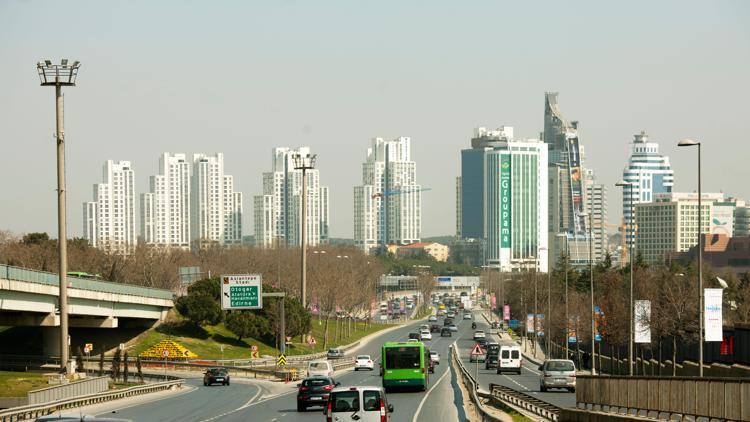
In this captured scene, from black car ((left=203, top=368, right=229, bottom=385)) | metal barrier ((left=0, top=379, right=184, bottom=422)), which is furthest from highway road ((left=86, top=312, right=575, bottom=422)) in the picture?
metal barrier ((left=0, top=379, right=184, bottom=422))

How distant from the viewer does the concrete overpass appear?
6838 centimetres

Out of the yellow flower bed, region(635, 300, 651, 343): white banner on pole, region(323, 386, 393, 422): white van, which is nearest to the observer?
region(323, 386, 393, 422): white van

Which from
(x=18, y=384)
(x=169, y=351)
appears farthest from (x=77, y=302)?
(x=18, y=384)

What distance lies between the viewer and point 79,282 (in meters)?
81.6

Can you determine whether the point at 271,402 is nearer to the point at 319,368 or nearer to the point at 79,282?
the point at 319,368

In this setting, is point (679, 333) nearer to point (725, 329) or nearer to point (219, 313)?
point (725, 329)

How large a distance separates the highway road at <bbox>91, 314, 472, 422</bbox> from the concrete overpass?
10872 mm

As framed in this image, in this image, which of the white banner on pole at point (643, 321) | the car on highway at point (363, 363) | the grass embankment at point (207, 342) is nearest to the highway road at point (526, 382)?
the white banner on pole at point (643, 321)

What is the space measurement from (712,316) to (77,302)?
50668 mm

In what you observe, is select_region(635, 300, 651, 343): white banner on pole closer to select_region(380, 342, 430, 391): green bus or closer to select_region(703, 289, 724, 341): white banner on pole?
select_region(380, 342, 430, 391): green bus

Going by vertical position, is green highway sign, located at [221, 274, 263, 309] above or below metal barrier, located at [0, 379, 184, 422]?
above

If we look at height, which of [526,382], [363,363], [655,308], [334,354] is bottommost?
[334,354]

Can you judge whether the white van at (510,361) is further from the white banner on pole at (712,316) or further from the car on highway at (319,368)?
the white banner on pole at (712,316)

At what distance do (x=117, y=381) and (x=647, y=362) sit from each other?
3640 cm
